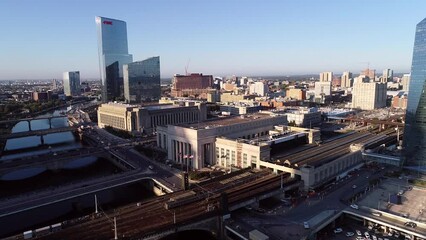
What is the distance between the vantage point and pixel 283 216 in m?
51.7

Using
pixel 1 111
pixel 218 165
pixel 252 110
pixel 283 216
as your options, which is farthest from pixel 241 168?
pixel 1 111

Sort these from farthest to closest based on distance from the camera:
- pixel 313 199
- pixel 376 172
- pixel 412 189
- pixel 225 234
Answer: pixel 376 172, pixel 412 189, pixel 313 199, pixel 225 234

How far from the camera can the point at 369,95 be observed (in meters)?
191

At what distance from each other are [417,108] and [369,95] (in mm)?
126005

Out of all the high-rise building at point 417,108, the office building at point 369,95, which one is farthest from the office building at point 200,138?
the office building at point 369,95

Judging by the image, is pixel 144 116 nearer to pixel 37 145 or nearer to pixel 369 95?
pixel 37 145

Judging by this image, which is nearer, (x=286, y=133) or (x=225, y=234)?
(x=225, y=234)

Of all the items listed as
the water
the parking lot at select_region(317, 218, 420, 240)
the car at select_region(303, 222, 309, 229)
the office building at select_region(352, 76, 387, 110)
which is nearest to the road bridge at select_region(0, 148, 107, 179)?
the water

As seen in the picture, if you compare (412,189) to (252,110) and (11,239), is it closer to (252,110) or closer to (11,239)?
(11,239)

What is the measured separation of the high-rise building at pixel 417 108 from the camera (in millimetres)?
72438

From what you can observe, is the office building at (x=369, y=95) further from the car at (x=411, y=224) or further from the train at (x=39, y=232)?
the train at (x=39, y=232)

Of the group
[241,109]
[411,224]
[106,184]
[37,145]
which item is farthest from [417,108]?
[37,145]

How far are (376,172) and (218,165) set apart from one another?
1466 inches

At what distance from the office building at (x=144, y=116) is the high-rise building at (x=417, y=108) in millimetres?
68758
